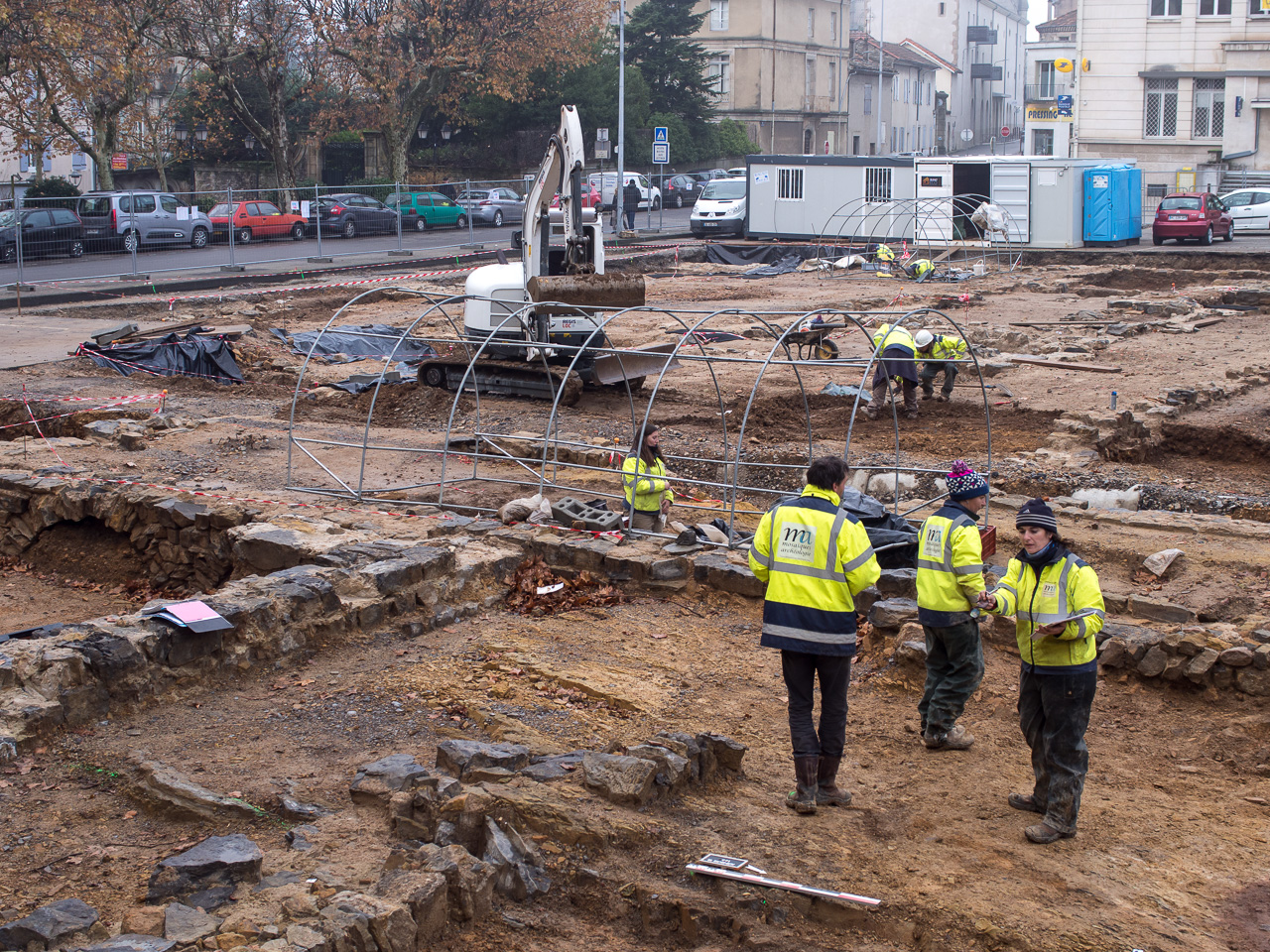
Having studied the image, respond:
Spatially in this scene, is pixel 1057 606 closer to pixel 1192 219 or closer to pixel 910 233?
pixel 910 233

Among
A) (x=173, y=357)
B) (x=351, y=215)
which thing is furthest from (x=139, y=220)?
(x=173, y=357)

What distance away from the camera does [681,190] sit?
5434 cm

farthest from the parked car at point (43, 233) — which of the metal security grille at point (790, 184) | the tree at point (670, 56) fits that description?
the tree at point (670, 56)

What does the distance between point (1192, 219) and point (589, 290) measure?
25890 millimetres

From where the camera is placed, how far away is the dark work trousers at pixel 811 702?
244 inches

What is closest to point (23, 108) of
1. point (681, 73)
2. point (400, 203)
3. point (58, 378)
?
point (400, 203)

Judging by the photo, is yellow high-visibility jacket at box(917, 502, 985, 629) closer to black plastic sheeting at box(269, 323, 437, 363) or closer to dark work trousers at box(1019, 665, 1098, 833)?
dark work trousers at box(1019, 665, 1098, 833)

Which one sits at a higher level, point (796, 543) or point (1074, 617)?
point (796, 543)

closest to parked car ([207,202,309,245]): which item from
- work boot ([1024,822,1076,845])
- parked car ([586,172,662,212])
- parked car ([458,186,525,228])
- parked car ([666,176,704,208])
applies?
parked car ([458,186,525,228])

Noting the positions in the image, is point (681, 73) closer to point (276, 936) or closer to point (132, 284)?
point (132, 284)

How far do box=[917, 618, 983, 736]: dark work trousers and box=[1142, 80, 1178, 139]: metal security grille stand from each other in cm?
4949

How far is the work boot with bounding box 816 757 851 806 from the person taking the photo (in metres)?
6.28

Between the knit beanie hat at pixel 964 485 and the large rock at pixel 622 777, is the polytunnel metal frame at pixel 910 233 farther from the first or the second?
the large rock at pixel 622 777

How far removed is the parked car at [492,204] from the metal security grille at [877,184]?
11241 millimetres
